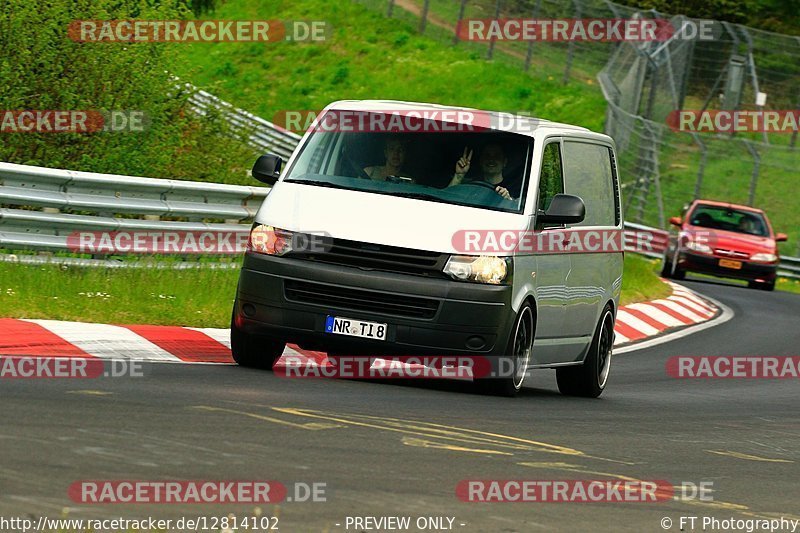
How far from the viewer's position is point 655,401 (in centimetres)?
1300

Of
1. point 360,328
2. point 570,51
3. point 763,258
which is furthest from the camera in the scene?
point 570,51

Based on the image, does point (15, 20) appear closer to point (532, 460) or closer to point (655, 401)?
point (655, 401)

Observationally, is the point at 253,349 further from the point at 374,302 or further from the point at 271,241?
the point at 374,302

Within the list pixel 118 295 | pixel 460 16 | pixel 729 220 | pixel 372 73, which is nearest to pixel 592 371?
pixel 118 295

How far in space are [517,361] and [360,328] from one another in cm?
122

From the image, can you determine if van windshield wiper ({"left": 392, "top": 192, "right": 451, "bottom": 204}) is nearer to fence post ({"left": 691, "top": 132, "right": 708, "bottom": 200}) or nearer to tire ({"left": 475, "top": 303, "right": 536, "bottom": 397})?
tire ({"left": 475, "top": 303, "right": 536, "bottom": 397})

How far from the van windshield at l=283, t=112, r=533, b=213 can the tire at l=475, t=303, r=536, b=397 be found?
0.75 m

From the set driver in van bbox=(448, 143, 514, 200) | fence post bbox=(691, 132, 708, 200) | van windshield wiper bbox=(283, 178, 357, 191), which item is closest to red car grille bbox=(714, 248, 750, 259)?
fence post bbox=(691, 132, 708, 200)

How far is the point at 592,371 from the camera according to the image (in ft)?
42.9

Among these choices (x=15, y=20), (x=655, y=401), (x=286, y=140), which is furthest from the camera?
(x=286, y=140)

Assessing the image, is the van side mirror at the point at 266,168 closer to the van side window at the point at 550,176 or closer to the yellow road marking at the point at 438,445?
the van side window at the point at 550,176

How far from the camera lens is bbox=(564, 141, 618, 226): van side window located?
12.5 meters

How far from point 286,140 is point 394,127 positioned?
34.8 meters

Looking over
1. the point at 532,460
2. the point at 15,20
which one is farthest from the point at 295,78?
the point at 532,460
